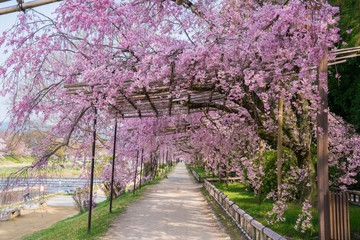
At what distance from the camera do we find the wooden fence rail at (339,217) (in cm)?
557

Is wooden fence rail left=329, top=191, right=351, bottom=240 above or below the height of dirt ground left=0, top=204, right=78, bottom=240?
above

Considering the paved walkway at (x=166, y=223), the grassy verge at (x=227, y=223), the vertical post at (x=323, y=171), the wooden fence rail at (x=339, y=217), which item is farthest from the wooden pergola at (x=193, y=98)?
the paved walkway at (x=166, y=223)

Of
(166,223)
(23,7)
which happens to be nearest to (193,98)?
(166,223)

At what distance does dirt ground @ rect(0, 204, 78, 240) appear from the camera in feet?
55.2

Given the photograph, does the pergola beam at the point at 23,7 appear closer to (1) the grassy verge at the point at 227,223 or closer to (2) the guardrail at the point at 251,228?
(2) the guardrail at the point at 251,228

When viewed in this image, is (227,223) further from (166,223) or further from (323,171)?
(323,171)

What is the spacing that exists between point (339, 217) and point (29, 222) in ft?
64.0

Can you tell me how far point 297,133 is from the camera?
30.8ft

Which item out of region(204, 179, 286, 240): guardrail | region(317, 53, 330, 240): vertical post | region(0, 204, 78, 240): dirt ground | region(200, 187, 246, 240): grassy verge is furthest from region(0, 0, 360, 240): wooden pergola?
region(0, 204, 78, 240): dirt ground

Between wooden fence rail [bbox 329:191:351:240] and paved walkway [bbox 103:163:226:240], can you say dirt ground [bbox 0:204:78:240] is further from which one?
wooden fence rail [bbox 329:191:351:240]

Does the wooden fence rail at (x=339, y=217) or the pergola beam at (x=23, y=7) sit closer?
the pergola beam at (x=23, y=7)

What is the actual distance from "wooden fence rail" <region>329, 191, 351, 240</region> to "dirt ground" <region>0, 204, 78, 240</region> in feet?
40.1

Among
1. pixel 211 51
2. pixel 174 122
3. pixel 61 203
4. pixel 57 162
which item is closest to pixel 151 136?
pixel 174 122

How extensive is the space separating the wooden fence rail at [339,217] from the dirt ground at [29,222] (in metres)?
12.2
